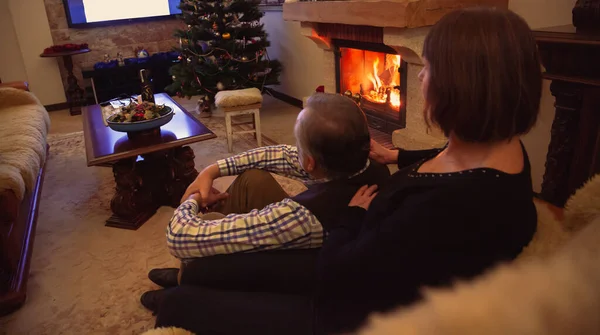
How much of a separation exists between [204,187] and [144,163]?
4.47 feet

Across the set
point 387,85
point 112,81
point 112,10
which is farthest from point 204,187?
point 112,10

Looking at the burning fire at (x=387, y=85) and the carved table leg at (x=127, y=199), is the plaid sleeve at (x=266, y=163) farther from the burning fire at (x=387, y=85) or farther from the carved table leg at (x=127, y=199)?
the burning fire at (x=387, y=85)

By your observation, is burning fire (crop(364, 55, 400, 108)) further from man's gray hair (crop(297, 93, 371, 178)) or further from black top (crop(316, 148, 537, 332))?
black top (crop(316, 148, 537, 332))

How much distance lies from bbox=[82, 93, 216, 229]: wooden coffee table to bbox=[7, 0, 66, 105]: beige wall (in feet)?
9.60

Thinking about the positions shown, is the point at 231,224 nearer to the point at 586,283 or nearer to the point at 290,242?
the point at 290,242

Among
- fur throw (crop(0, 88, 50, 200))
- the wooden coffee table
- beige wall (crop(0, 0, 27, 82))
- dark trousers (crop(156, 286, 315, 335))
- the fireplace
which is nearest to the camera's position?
dark trousers (crop(156, 286, 315, 335))

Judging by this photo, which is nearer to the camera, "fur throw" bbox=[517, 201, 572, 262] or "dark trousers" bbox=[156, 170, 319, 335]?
"fur throw" bbox=[517, 201, 572, 262]

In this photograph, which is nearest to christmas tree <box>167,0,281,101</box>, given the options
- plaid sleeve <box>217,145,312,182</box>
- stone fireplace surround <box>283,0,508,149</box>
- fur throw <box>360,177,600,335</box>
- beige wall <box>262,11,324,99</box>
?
beige wall <box>262,11,324,99</box>

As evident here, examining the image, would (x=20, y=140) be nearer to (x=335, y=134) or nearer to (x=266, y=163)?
(x=266, y=163)

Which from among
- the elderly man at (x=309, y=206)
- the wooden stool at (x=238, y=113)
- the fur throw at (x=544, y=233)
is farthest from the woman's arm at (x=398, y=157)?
the wooden stool at (x=238, y=113)

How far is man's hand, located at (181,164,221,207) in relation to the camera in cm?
153

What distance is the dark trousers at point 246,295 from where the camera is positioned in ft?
3.40

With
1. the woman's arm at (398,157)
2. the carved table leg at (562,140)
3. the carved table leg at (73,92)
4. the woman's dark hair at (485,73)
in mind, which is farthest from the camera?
the carved table leg at (73,92)

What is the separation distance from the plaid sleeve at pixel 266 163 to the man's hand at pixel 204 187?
1.2 inches
